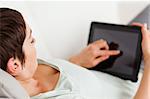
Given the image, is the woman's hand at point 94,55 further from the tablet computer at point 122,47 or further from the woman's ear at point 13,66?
the woman's ear at point 13,66

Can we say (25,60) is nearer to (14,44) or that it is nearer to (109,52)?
(14,44)

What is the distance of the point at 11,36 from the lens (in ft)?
2.94

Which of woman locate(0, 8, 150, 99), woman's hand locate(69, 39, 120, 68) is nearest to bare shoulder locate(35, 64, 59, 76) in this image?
woman locate(0, 8, 150, 99)

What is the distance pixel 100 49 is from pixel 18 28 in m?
0.50

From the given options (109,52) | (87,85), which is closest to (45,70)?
(87,85)

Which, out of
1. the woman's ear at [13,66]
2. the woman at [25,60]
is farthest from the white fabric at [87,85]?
the woman's ear at [13,66]

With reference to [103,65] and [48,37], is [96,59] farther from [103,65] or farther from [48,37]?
[48,37]

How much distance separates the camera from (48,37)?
1.47 metres

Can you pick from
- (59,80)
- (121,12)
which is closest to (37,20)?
(59,80)

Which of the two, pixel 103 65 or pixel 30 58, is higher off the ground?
pixel 30 58

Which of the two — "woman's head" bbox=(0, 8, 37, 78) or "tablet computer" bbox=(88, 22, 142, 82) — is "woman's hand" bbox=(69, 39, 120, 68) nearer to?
"tablet computer" bbox=(88, 22, 142, 82)

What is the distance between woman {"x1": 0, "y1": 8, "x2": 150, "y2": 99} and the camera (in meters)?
0.90

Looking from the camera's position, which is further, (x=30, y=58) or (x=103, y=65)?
(x=103, y=65)

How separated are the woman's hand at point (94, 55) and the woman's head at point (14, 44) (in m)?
0.40
